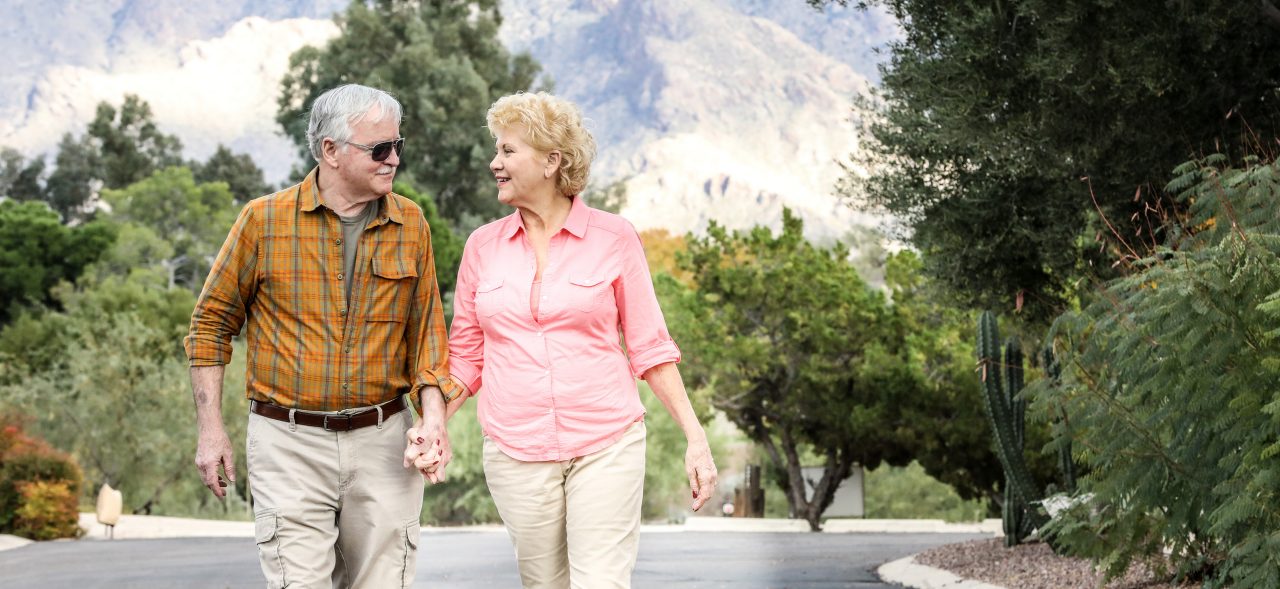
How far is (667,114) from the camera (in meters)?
200

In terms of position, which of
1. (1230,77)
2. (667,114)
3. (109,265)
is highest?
(667,114)

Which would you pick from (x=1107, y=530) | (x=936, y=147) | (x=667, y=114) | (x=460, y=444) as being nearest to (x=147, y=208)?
(x=460, y=444)

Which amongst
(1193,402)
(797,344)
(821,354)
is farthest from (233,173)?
(1193,402)

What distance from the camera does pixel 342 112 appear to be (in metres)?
5.01

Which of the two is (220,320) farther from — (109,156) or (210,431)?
(109,156)

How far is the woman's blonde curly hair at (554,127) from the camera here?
5.09 m

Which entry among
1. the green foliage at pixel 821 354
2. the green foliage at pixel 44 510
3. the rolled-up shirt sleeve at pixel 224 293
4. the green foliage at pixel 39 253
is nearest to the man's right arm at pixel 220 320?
the rolled-up shirt sleeve at pixel 224 293

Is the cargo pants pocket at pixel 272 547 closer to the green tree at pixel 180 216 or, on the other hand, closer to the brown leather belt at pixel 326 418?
the brown leather belt at pixel 326 418

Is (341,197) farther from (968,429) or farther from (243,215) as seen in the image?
(968,429)

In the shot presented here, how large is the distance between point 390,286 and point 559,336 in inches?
20.6

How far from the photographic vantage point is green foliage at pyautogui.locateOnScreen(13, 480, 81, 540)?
81.7ft

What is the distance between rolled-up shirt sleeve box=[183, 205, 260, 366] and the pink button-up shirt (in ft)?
2.04

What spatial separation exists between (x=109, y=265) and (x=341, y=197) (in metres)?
67.8

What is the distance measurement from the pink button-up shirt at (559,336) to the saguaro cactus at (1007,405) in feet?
31.1
